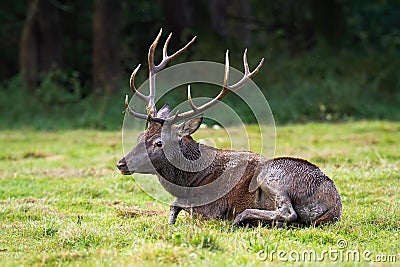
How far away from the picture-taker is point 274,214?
8.00 metres

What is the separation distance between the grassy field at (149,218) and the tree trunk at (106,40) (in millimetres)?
6428

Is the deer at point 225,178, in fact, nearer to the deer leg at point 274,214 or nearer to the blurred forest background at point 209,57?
the deer leg at point 274,214

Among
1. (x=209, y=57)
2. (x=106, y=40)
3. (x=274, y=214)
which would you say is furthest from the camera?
(x=106, y=40)

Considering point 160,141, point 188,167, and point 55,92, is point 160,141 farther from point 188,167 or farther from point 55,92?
point 55,92

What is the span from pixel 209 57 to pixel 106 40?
308 cm

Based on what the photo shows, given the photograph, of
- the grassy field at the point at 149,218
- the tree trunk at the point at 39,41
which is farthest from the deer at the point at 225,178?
the tree trunk at the point at 39,41

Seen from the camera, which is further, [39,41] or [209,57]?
[39,41]

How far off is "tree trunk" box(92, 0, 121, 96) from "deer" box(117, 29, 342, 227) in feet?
43.5

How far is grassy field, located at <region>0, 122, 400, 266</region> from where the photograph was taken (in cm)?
661

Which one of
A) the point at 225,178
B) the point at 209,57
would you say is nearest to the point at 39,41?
the point at 209,57

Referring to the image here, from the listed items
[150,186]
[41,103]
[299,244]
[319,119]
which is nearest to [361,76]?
[319,119]

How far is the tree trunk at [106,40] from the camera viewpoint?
2216 centimetres

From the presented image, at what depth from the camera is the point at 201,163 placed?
8.81m

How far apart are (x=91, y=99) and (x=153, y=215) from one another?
1222 cm
